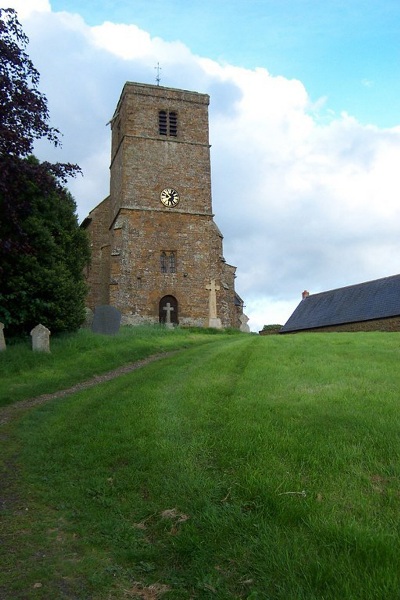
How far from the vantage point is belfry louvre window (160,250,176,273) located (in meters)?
27.2

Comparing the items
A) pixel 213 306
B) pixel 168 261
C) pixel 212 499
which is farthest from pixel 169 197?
pixel 212 499

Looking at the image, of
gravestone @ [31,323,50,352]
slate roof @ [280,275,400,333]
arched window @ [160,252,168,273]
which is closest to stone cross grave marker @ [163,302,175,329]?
arched window @ [160,252,168,273]

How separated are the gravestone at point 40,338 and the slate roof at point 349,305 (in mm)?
23657

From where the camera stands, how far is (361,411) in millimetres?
5867

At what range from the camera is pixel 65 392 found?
398 inches

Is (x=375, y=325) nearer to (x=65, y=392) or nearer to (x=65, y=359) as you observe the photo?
(x=65, y=359)

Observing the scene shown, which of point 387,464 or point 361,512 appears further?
point 387,464

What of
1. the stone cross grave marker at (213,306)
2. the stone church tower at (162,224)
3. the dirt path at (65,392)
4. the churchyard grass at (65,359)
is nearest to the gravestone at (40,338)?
the churchyard grass at (65,359)

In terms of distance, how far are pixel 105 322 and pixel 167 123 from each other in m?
15.6

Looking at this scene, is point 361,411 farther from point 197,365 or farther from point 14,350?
point 14,350

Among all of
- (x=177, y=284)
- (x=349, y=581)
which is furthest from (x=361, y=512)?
(x=177, y=284)

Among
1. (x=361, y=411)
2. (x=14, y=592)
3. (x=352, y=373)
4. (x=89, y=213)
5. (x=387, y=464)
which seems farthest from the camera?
(x=89, y=213)

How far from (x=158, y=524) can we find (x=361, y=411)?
10.2ft

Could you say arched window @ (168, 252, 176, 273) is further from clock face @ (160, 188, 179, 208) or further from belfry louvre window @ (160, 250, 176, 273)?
clock face @ (160, 188, 179, 208)
